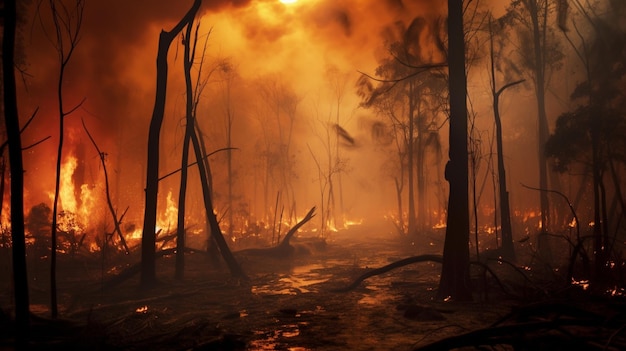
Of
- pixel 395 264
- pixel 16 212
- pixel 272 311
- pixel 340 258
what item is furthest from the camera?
pixel 340 258

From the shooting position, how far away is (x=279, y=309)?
32.3 feet

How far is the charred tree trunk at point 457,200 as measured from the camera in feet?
33.3

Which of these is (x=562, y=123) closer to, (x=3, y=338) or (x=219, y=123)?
(x=3, y=338)

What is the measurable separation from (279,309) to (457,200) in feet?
15.4

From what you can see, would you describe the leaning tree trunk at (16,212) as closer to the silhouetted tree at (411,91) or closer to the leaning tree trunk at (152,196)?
the leaning tree trunk at (152,196)

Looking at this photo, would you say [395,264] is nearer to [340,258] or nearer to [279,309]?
[279,309]

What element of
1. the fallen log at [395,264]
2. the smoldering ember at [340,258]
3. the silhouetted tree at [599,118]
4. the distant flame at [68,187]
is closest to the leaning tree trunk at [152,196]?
the smoldering ember at [340,258]

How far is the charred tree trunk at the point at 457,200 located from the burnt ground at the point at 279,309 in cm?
46

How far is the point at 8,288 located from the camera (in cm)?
1255

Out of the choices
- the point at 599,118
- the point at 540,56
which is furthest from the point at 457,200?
the point at 540,56

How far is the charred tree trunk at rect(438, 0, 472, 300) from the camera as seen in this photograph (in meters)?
10.2

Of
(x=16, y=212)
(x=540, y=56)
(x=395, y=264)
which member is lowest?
(x=395, y=264)

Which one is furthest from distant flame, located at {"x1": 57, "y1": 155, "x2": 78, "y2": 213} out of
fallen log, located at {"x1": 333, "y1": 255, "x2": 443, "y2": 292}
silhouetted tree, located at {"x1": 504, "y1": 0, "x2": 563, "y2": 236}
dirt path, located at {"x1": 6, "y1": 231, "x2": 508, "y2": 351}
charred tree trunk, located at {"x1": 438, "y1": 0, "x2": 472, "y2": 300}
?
silhouetted tree, located at {"x1": 504, "y1": 0, "x2": 563, "y2": 236}

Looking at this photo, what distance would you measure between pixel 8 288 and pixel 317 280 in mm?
8860
